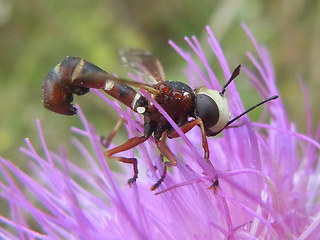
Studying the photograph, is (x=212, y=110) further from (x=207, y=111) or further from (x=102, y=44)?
(x=102, y=44)

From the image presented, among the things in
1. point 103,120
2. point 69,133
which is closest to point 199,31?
point 103,120

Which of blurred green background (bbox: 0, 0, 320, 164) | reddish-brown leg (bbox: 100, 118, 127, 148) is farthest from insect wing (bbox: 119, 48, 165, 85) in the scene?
blurred green background (bbox: 0, 0, 320, 164)

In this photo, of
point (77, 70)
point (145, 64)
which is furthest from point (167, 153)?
point (145, 64)

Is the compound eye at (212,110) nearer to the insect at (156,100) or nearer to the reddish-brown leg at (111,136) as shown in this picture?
the insect at (156,100)

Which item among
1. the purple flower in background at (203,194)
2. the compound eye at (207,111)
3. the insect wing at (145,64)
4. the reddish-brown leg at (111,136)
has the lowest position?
the purple flower in background at (203,194)

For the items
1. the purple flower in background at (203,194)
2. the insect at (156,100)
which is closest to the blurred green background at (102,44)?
the purple flower in background at (203,194)
